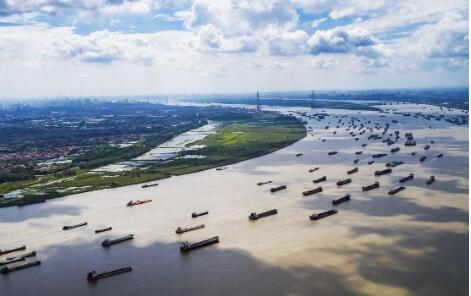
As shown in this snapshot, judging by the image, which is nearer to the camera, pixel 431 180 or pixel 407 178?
pixel 431 180

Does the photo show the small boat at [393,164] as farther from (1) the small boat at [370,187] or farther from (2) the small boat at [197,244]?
(2) the small boat at [197,244]

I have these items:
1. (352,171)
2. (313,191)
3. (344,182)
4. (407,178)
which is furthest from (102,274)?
(352,171)

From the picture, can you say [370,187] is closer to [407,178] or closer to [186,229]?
[407,178]

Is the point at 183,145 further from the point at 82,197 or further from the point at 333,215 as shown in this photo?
the point at 333,215

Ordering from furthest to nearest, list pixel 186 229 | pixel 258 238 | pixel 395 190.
Result: pixel 395 190, pixel 186 229, pixel 258 238

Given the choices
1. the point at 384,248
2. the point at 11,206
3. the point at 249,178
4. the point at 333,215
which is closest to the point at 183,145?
the point at 249,178
